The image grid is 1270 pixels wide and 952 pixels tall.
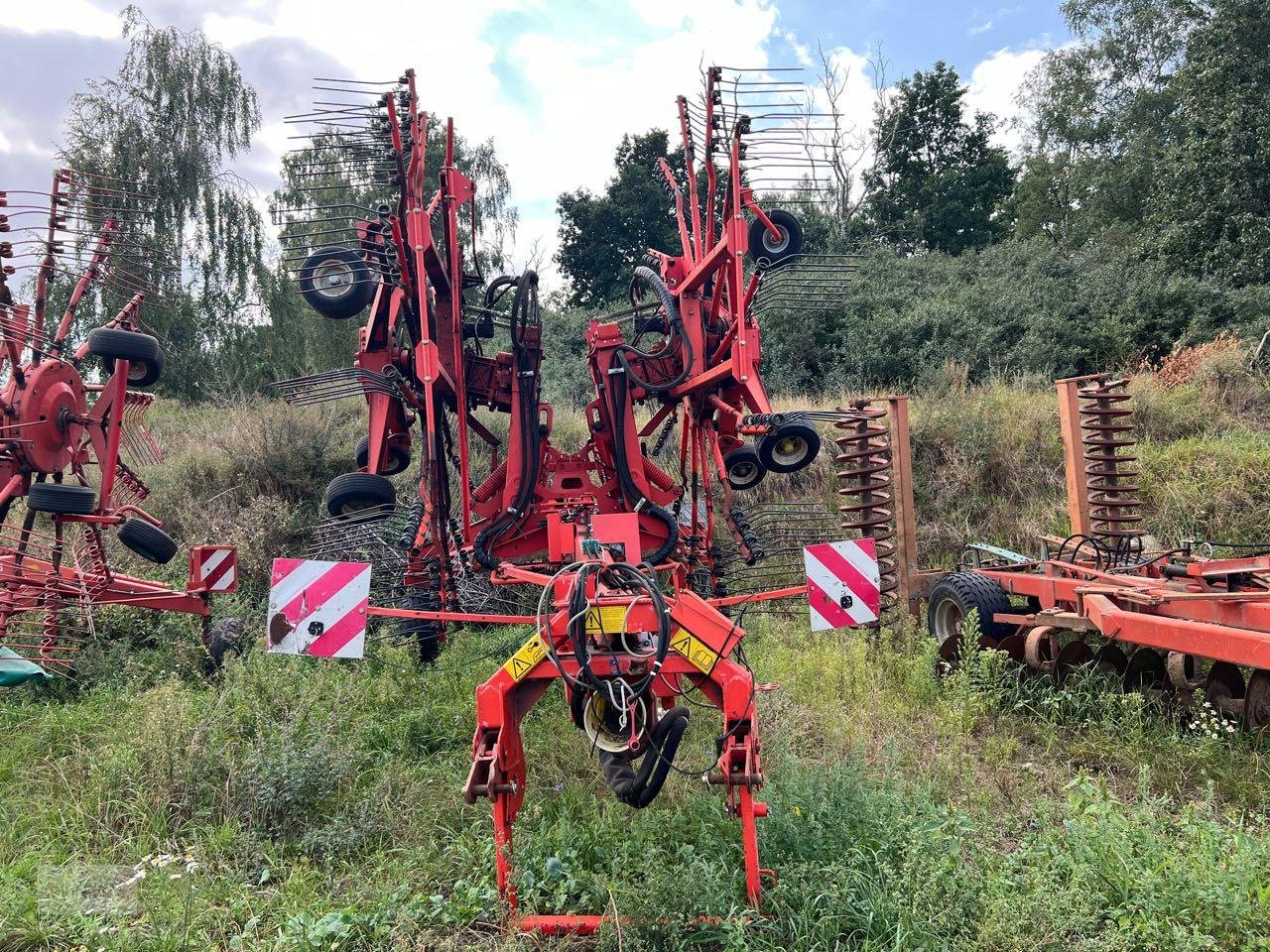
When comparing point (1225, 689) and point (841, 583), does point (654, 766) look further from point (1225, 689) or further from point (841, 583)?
point (1225, 689)

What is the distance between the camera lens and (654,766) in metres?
2.77

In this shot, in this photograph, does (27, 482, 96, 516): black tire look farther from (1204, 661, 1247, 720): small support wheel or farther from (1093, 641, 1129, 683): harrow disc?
(1204, 661, 1247, 720): small support wheel

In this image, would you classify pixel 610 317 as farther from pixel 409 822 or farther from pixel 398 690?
pixel 409 822

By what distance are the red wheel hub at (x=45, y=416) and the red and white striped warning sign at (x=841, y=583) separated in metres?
5.46

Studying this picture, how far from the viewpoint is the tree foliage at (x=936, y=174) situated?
2569 centimetres

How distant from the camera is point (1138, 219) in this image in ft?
75.5

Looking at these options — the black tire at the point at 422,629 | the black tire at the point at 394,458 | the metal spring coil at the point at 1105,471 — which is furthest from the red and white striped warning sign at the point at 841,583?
the metal spring coil at the point at 1105,471

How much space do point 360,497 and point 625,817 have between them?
268 cm

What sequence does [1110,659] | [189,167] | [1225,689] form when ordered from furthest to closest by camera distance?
1. [189,167]
2. [1110,659]
3. [1225,689]

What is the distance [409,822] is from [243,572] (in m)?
5.47

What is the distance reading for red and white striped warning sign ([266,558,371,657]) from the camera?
3885 millimetres

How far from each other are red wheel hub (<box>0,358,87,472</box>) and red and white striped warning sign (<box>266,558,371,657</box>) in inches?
129

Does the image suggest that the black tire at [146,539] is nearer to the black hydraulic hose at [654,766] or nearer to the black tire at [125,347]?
the black tire at [125,347]

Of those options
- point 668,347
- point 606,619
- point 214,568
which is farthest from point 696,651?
point 214,568
